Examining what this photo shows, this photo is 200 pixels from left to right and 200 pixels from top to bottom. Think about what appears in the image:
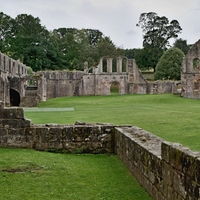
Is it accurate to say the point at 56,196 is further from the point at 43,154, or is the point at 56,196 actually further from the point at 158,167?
the point at 43,154

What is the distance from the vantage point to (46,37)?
236 ft

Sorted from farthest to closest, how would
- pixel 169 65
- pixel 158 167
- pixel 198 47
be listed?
pixel 169 65
pixel 198 47
pixel 158 167

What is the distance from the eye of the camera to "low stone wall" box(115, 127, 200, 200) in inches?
174

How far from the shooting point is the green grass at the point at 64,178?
6.35 meters

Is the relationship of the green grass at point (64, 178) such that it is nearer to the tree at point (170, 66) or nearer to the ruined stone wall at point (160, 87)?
the ruined stone wall at point (160, 87)

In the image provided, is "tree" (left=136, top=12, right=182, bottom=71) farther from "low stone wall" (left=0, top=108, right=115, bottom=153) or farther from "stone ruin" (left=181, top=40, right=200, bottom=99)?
"low stone wall" (left=0, top=108, right=115, bottom=153)

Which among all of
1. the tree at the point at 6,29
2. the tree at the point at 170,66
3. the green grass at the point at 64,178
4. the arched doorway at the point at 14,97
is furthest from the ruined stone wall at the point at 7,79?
the green grass at the point at 64,178

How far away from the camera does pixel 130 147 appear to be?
796cm

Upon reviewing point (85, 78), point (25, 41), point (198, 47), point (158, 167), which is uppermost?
point (25, 41)

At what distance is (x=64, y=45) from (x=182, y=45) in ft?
94.8

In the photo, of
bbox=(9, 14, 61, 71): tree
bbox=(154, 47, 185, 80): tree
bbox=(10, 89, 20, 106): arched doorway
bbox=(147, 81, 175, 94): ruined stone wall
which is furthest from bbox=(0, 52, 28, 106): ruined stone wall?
bbox=(154, 47, 185, 80): tree

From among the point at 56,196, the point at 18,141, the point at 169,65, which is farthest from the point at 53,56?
the point at 56,196

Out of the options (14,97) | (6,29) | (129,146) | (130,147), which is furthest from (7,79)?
(130,147)

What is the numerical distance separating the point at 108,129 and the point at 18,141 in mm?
2985
